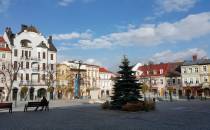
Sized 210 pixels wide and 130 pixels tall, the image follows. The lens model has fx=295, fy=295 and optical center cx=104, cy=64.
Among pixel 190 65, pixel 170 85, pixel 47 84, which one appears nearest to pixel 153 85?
pixel 170 85

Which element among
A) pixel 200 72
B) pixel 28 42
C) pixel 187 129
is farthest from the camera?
pixel 200 72

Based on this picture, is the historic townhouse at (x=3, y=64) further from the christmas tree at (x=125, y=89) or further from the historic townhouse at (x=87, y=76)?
the christmas tree at (x=125, y=89)

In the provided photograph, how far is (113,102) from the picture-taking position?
1116 inches

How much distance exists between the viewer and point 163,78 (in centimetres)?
8275

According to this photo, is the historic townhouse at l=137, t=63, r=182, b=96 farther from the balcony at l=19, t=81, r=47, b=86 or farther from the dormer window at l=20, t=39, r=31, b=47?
the dormer window at l=20, t=39, r=31, b=47

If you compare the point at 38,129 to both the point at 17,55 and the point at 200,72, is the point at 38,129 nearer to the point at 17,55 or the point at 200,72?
the point at 17,55

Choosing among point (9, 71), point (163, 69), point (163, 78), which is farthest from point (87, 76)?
point (9, 71)

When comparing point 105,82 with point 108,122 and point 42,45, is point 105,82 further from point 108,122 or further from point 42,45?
point 108,122

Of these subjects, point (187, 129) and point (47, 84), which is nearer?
point (187, 129)

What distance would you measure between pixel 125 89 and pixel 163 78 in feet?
186

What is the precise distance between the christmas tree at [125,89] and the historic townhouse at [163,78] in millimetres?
50684

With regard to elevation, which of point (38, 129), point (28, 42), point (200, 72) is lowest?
point (38, 129)

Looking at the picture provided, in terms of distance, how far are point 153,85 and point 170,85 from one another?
17.2 ft

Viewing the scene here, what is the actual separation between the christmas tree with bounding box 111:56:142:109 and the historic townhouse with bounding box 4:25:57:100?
129 ft
